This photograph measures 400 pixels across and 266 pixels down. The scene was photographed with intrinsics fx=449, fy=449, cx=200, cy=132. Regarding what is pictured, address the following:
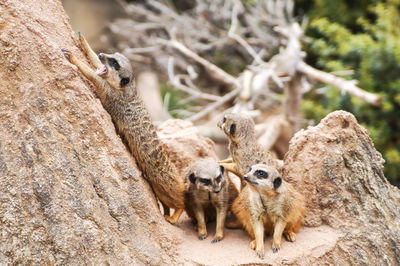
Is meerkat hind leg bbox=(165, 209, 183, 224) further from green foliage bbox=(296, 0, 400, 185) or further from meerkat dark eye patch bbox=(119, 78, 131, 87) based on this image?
green foliage bbox=(296, 0, 400, 185)

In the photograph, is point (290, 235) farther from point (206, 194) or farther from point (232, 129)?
point (232, 129)

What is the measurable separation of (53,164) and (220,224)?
49.4 inches

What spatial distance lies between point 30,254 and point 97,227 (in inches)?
14.9

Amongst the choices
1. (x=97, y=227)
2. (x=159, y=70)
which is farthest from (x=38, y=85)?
(x=159, y=70)

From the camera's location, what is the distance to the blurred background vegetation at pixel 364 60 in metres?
7.12

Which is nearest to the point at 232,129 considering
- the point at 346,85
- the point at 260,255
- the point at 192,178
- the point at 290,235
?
the point at 192,178

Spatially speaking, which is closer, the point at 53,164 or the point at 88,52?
the point at 53,164

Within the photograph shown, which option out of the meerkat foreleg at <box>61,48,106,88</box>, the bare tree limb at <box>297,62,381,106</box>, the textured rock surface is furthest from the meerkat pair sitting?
the bare tree limb at <box>297,62,381,106</box>

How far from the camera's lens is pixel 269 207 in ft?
9.70

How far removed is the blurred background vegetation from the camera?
→ 7.12m

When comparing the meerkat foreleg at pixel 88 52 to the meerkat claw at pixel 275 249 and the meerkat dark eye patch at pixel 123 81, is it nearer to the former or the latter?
the meerkat dark eye patch at pixel 123 81

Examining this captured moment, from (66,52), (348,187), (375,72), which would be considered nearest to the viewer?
(66,52)

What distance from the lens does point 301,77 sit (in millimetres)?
7051

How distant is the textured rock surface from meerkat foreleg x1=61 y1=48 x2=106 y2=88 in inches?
2.5
